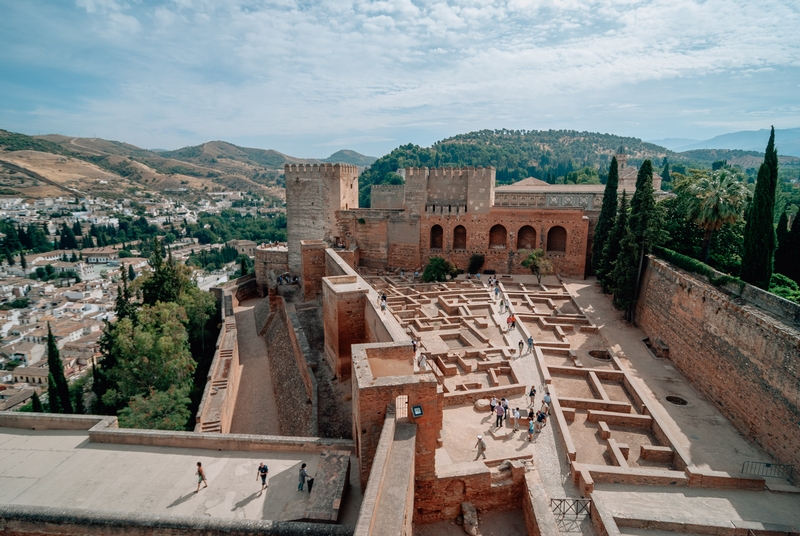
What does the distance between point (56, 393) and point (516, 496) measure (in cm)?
2026

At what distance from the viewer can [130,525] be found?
6543 mm

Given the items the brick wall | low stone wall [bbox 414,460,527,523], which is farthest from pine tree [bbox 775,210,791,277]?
the brick wall

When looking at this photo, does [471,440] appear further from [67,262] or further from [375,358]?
[67,262]

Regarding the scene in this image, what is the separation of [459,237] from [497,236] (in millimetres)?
2640

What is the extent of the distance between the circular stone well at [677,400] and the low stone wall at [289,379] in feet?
38.8

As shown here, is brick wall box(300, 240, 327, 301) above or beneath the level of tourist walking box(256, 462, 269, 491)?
above

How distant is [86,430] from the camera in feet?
35.1

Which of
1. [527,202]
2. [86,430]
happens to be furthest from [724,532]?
[527,202]

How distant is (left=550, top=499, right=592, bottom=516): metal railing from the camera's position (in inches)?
356

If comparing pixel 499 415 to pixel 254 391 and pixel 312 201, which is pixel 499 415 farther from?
pixel 312 201

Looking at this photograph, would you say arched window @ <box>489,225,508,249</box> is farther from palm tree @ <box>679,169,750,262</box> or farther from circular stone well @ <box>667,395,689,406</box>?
circular stone well @ <box>667,395,689,406</box>

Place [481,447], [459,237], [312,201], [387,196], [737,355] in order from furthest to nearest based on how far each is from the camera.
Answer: [387,196] → [459,237] → [312,201] → [737,355] → [481,447]

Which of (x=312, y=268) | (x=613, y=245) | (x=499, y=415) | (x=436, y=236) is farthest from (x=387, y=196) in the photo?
(x=499, y=415)

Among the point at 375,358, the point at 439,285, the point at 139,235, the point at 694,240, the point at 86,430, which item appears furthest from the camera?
the point at 139,235
